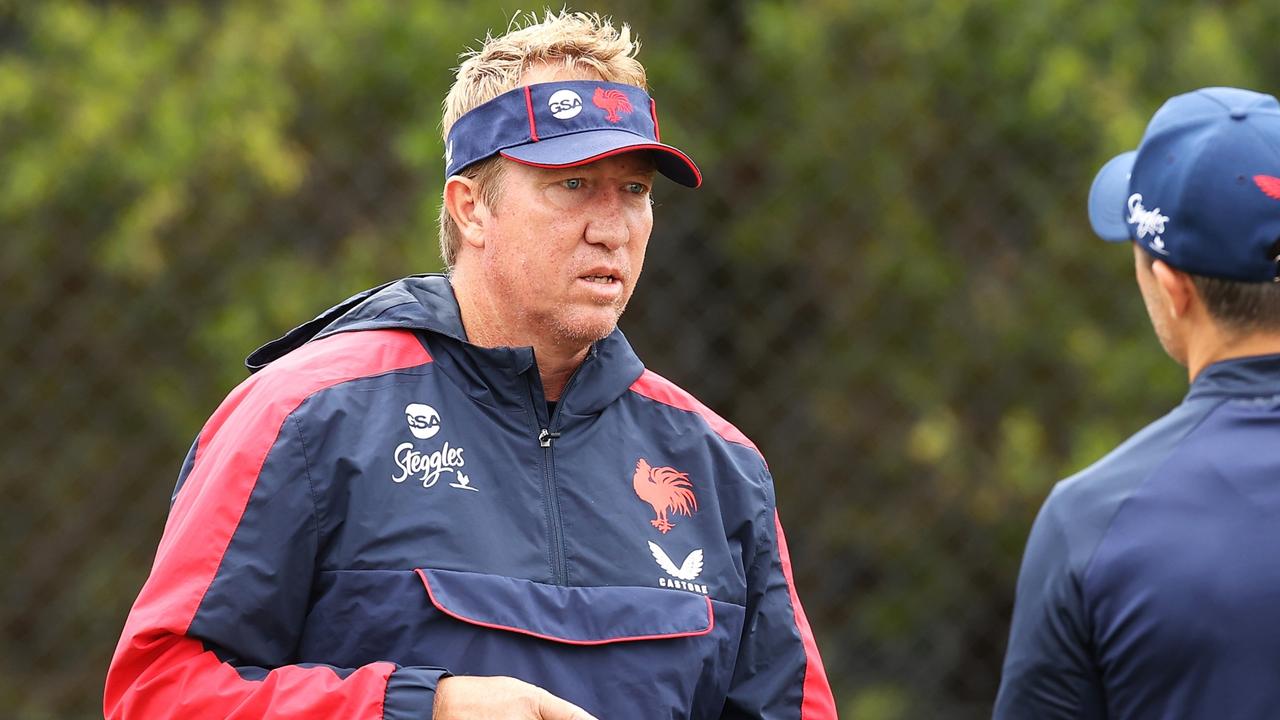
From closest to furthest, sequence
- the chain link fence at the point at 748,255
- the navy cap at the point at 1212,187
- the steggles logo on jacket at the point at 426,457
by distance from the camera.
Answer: the navy cap at the point at 1212,187, the steggles logo on jacket at the point at 426,457, the chain link fence at the point at 748,255

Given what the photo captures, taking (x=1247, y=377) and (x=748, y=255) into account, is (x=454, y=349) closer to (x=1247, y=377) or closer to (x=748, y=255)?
(x=1247, y=377)

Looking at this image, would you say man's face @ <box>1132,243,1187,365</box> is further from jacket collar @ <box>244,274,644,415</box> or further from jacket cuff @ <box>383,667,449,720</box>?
jacket cuff @ <box>383,667,449,720</box>

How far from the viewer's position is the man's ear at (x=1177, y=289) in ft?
6.41

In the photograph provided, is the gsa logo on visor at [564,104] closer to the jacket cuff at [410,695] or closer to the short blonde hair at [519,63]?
the short blonde hair at [519,63]

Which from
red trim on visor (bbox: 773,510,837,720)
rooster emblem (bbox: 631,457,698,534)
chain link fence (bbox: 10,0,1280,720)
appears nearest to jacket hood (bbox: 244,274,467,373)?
rooster emblem (bbox: 631,457,698,534)

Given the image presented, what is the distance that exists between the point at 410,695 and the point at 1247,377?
1.16 m

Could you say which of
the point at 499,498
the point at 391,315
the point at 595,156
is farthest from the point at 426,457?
the point at 595,156

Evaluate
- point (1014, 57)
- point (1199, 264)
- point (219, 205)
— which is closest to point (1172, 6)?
point (1014, 57)

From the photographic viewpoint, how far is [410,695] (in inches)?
78.3

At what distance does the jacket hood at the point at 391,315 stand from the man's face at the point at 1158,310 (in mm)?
992

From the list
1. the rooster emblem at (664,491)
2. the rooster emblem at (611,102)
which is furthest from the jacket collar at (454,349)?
the rooster emblem at (611,102)

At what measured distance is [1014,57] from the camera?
5094 millimetres

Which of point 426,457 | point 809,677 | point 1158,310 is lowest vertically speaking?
point 809,677

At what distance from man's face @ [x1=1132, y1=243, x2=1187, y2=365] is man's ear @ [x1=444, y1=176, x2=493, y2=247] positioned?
0.99 meters
